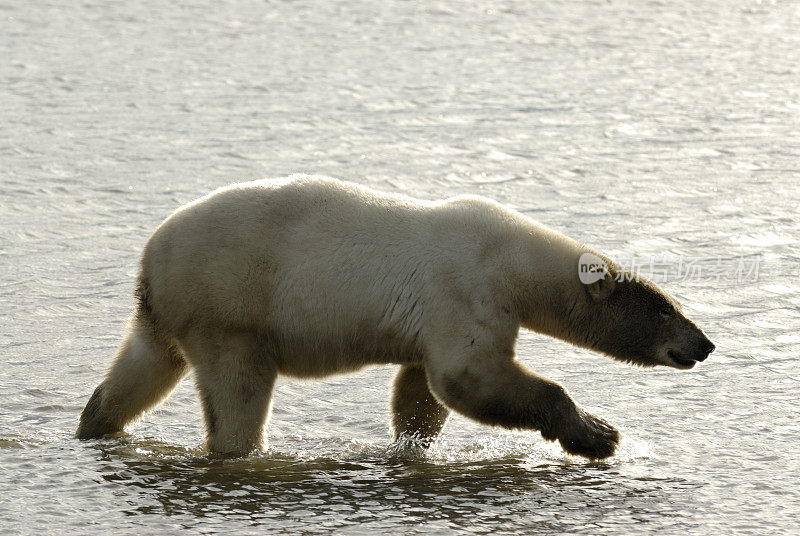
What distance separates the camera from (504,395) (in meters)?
6.88

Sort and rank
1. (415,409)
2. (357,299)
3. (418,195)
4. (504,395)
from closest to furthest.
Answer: (504,395) → (357,299) → (415,409) → (418,195)

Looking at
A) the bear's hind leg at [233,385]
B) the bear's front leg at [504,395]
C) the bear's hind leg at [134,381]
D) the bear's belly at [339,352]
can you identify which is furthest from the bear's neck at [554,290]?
the bear's hind leg at [134,381]

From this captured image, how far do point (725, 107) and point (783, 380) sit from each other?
8.83 metres

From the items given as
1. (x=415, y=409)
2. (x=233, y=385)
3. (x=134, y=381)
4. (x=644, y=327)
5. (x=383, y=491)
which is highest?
(x=644, y=327)

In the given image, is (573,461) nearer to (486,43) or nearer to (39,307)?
(39,307)

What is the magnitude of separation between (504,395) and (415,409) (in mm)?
840

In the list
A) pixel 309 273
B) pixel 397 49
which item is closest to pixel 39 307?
pixel 309 273

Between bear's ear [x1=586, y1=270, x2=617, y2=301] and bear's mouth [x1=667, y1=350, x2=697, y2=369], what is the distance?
497 mm

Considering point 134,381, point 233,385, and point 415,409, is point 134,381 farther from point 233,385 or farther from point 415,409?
point 415,409

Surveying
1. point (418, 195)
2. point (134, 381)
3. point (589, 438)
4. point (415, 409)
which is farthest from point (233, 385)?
point (418, 195)

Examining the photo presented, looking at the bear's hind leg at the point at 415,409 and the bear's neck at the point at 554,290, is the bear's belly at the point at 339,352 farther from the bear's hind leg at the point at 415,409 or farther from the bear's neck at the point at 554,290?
the bear's neck at the point at 554,290

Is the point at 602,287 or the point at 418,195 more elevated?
the point at 602,287

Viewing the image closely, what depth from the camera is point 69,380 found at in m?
8.55

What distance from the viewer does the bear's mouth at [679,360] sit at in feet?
24.3
